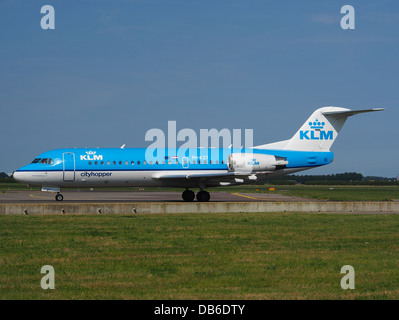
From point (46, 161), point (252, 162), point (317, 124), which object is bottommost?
point (252, 162)

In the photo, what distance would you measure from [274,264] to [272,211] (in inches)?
598

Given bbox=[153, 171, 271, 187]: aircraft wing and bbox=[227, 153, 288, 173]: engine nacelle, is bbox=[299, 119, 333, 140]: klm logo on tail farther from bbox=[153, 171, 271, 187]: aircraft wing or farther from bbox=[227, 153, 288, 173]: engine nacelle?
bbox=[153, 171, 271, 187]: aircraft wing

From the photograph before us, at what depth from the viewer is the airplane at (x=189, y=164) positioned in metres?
35.7

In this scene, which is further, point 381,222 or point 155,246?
point 381,222

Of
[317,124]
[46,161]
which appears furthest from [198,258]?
[317,124]

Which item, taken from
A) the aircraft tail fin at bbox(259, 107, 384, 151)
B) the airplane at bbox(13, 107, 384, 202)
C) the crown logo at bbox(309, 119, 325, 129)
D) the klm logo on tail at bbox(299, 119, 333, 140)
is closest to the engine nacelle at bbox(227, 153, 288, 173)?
the airplane at bbox(13, 107, 384, 202)

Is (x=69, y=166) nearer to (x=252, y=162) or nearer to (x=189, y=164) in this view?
(x=189, y=164)

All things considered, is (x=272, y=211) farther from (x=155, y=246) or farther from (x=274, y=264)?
(x=274, y=264)

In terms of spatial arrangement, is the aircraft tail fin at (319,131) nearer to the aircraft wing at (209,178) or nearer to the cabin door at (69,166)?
the aircraft wing at (209,178)

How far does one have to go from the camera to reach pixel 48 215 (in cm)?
2506

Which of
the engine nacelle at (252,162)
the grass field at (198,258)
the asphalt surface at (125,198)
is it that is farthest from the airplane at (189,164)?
the grass field at (198,258)

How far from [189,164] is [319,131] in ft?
29.9

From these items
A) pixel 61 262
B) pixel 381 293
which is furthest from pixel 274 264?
pixel 61 262

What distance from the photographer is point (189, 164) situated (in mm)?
36719
